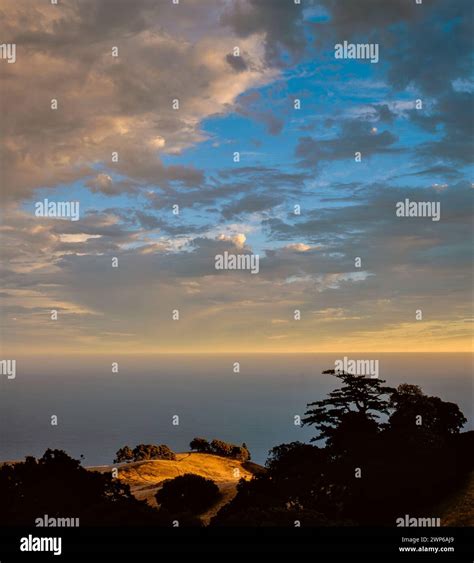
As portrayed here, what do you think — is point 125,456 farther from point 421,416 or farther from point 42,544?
point 42,544

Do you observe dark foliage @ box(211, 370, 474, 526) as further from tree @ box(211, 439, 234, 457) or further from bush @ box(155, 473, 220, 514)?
tree @ box(211, 439, 234, 457)

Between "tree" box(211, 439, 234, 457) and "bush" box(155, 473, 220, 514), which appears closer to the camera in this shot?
"bush" box(155, 473, 220, 514)

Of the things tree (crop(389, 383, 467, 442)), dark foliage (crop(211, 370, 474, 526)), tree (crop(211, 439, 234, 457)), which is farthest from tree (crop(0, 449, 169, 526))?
tree (crop(211, 439, 234, 457))

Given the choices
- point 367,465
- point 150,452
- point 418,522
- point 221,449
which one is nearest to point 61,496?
point 367,465

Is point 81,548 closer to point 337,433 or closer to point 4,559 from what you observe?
point 4,559

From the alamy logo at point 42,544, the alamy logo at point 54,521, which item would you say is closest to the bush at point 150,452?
the alamy logo at point 54,521

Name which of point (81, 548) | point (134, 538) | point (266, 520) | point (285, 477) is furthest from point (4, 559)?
point (285, 477)
